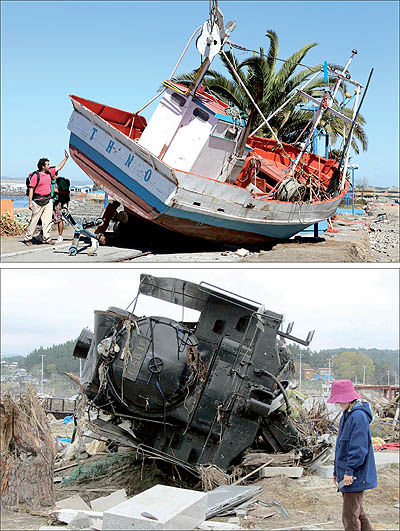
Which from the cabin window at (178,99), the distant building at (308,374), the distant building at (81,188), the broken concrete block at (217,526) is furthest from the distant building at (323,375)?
the broken concrete block at (217,526)

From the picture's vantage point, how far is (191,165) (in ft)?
41.3

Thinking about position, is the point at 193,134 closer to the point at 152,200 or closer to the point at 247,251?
the point at 152,200

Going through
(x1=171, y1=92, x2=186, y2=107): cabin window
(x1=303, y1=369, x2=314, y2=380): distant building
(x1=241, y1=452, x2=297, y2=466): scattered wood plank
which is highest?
(x1=171, y1=92, x2=186, y2=107): cabin window

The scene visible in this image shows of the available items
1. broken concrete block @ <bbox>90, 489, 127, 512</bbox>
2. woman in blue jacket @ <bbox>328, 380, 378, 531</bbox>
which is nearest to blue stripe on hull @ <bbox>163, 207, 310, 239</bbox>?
broken concrete block @ <bbox>90, 489, 127, 512</bbox>

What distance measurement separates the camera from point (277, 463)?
351 inches

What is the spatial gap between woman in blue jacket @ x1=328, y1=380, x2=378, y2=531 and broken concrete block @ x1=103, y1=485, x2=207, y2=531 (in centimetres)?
130

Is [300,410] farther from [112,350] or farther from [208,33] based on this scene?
[208,33]

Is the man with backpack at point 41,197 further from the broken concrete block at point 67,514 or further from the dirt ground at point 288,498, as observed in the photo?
the broken concrete block at point 67,514

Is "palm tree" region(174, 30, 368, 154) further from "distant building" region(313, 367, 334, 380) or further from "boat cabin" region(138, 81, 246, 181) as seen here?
"distant building" region(313, 367, 334, 380)

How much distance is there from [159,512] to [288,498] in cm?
304

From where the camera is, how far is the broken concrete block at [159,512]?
15.7 feet

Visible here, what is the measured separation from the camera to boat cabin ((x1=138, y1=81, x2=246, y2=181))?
1266cm

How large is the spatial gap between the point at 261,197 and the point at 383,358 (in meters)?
80.0

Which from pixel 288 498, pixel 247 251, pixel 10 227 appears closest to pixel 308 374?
pixel 247 251
